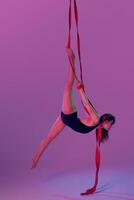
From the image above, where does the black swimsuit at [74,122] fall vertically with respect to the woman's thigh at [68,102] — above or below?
below

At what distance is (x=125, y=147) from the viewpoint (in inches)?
142

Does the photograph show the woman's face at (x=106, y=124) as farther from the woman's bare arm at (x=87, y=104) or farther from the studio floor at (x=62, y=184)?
the studio floor at (x=62, y=184)

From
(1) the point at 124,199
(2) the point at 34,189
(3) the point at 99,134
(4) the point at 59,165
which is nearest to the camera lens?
(3) the point at 99,134

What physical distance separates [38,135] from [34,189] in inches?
25.4

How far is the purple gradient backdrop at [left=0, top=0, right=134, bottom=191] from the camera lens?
12.0 ft

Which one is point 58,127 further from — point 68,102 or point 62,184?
point 62,184

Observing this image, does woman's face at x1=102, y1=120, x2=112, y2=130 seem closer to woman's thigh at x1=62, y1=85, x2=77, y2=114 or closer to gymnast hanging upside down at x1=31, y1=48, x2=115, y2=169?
gymnast hanging upside down at x1=31, y1=48, x2=115, y2=169

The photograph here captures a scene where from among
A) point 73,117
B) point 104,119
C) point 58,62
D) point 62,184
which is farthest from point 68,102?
point 58,62

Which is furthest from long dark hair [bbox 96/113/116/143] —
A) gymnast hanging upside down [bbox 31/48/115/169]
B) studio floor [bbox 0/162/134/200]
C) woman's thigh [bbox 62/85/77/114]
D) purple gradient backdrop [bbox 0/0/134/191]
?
purple gradient backdrop [bbox 0/0/134/191]

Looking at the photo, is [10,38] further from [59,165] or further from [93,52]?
[59,165]

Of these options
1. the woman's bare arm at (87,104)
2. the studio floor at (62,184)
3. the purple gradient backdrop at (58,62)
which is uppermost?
the purple gradient backdrop at (58,62)

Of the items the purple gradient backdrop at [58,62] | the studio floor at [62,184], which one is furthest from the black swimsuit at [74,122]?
the purple gradient backdrop at [58,62]

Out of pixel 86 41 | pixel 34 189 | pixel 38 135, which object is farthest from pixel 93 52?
pixel 34 189

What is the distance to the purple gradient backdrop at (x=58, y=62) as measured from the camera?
3672mm
